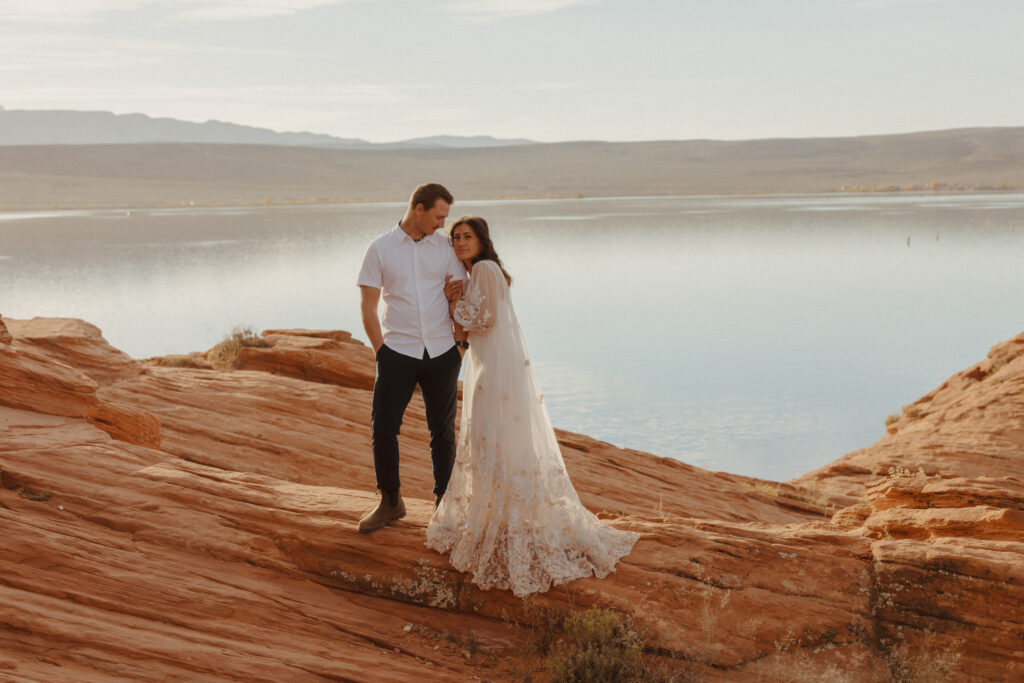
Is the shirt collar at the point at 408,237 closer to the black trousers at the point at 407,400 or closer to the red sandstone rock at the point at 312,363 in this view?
the black trousers at the point at 407,400

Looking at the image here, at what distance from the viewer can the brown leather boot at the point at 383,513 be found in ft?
17.0

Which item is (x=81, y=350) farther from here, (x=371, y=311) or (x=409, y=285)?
(x=409, y=285)

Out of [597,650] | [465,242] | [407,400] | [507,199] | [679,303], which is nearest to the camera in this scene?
[597,650]

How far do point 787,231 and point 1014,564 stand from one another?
49856 millimetres

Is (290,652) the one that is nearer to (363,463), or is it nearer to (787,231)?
(363,463)

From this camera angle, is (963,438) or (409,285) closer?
(409,285)

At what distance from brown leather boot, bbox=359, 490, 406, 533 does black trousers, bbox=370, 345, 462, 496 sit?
0.08m

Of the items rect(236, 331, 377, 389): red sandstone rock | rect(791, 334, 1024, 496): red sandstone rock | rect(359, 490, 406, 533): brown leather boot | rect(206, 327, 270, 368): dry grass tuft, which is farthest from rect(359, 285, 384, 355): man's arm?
rect(206, 327, 270, 368): dry grass tuft

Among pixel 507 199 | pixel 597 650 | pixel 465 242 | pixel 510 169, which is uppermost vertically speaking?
pixel 510 169

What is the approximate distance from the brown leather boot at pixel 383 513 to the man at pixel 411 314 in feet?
0.06

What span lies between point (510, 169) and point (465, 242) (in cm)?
13021

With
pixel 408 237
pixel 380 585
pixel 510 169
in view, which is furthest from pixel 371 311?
pixel 510 169

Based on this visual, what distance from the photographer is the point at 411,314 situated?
195 inches

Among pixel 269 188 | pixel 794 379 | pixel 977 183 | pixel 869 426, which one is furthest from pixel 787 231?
pixel 269 188
